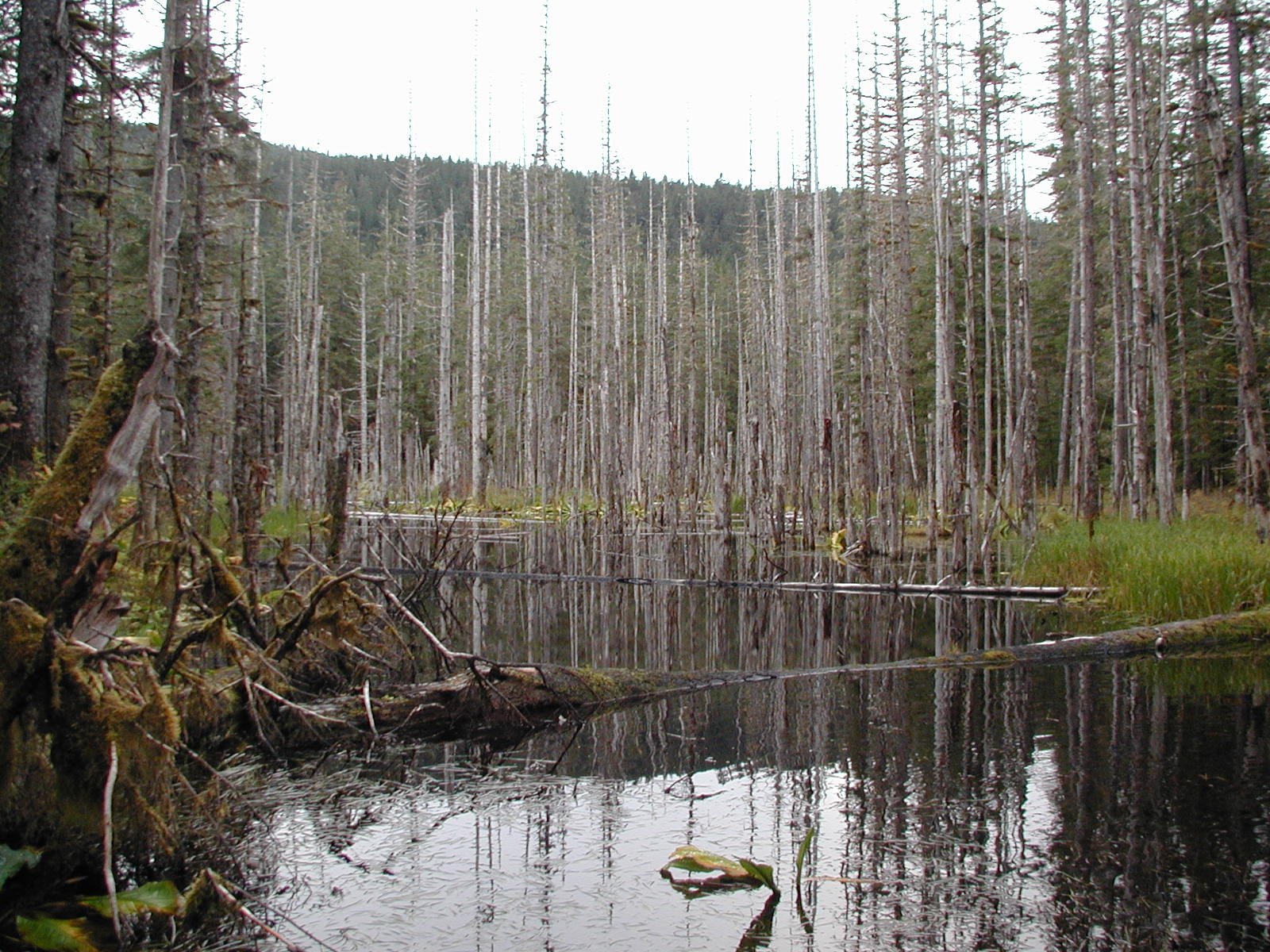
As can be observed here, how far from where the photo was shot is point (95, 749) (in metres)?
3.00

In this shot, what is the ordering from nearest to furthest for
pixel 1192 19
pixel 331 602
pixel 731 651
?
pixel 331 602 → pixel 731 651 → pixel 1192 19

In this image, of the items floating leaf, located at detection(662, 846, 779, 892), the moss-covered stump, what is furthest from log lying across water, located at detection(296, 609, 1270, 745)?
floating leaf, located at detection(662, 846, 779, 892)

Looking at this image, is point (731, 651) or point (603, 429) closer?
point (731, 651)

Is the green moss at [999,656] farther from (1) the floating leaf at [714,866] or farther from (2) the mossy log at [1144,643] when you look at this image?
(1) the floating leaf at [714,866]

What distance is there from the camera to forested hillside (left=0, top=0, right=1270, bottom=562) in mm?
10234

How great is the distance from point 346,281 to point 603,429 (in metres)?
29.0

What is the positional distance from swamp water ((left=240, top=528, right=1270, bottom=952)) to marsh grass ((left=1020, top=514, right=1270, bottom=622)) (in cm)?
135

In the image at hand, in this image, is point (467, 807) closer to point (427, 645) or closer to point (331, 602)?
point (331, 602)

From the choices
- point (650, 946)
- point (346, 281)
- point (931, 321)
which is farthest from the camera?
point (346, 281)

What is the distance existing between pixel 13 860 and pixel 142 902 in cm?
47

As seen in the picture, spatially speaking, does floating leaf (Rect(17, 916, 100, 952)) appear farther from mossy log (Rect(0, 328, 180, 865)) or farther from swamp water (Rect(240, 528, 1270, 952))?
swamp water (Rect(240, 528, 1270, 952))

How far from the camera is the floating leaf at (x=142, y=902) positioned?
2.93 metres

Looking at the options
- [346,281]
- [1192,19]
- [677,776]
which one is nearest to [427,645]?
[677,776]

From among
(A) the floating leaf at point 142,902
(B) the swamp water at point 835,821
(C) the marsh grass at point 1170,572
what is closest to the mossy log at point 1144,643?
(B) the swamp water at point 835,821
